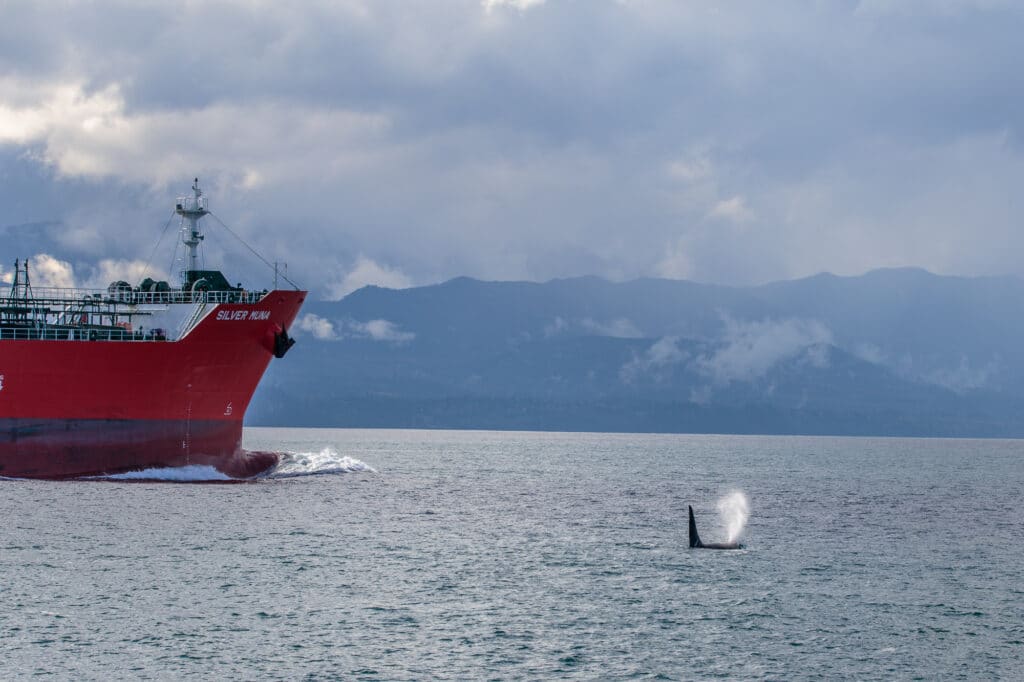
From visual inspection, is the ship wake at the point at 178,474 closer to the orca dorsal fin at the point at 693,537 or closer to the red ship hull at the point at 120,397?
the red ship hull at the point at 120,397

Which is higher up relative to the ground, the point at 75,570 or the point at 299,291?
the point at 299,291

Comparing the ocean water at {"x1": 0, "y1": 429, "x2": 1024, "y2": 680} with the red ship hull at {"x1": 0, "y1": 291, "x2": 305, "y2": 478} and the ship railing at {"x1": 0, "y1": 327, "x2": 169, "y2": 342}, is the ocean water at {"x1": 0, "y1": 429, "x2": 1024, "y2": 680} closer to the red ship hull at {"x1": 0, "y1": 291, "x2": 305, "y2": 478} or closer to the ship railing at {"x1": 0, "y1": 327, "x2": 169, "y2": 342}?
the red ship hull at {"x1": 0, "y1": 291, "x2": 305, "y2": 478}

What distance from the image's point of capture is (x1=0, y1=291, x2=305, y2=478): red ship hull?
63.5m

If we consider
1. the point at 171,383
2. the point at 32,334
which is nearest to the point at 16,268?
the point at 32,334

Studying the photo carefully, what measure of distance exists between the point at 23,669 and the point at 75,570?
14714 millimetres

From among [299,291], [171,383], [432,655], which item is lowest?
[432,655]

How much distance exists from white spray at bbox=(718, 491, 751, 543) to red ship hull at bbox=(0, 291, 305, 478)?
30191 millimetres

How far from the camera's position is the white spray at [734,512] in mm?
59925

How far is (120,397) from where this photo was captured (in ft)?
211

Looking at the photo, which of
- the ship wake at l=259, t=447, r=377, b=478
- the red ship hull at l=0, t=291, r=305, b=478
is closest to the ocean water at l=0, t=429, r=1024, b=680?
the red ship hull at l=0, t=291, r=305, b=478

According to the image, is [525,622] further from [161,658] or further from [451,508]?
[451,508]

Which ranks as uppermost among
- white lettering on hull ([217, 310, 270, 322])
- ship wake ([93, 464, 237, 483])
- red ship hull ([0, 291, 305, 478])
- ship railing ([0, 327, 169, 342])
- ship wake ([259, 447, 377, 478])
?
white lettering on hull ([217, 310, 270, 322])

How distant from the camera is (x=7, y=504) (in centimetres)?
6100

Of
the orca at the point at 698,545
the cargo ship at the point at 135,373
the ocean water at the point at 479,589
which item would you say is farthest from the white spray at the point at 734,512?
the cargo ship at the point at 135,373
